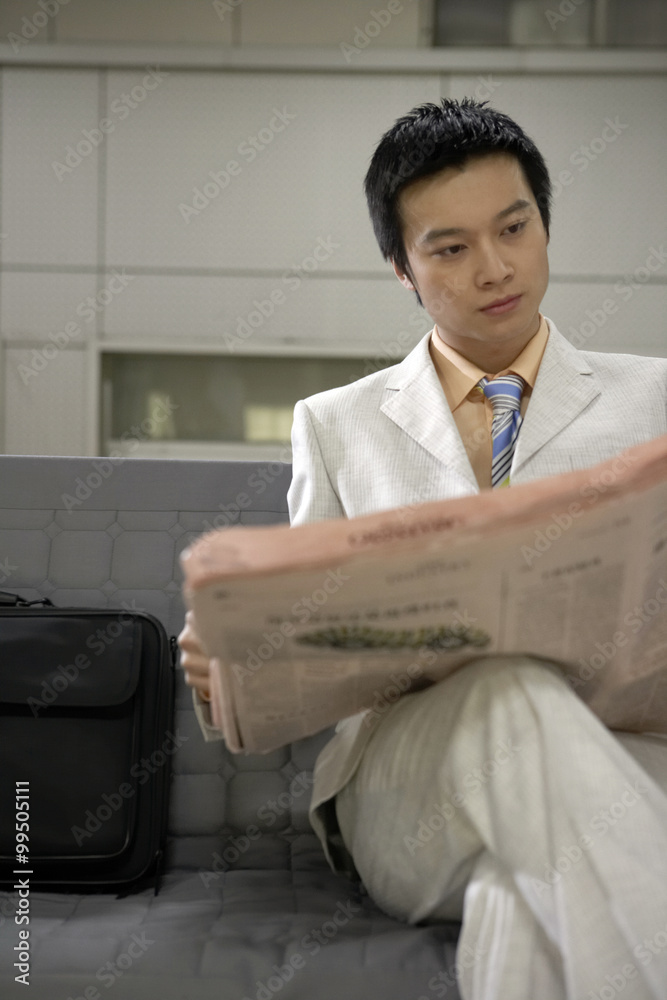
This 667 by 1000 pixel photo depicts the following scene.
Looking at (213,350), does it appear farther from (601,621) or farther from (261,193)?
(601,621)

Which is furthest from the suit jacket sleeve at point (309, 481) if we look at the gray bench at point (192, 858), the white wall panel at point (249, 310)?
the white wall panel at point (249, 310)

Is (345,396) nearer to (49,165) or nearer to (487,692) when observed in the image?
(487,692)

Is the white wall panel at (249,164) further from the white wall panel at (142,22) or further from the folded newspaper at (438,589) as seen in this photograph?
the folded newspaper at (438,589)

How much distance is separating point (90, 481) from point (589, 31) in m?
2.76

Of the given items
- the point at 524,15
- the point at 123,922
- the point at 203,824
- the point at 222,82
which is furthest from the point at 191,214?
the point at 123,922

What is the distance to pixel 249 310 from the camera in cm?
320

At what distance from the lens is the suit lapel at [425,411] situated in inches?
43.3

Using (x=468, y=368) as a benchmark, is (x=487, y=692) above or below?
below

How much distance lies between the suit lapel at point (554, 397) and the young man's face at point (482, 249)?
0.19 ft

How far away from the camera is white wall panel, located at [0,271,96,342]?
323 centimetres

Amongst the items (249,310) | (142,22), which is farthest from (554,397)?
(142,22)

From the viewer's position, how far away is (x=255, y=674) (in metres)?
0.75

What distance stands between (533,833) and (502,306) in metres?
0.65

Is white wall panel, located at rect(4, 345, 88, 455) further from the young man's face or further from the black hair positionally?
the young man's face
